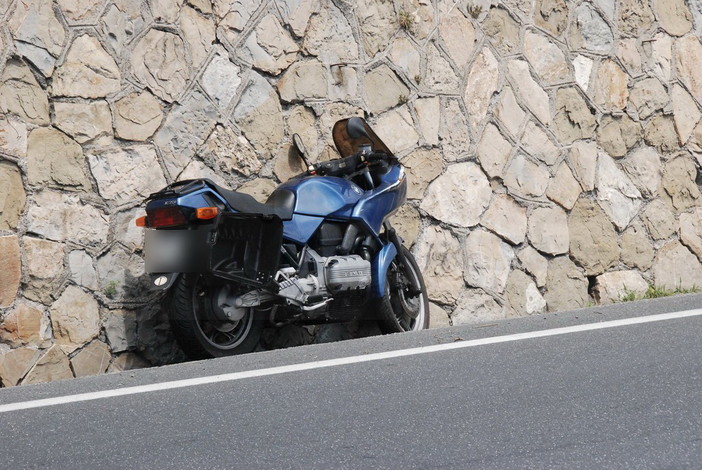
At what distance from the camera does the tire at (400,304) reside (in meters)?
7.25

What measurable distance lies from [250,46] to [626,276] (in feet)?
12.9

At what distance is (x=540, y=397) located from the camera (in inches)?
185

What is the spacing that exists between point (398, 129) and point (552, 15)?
1.92m

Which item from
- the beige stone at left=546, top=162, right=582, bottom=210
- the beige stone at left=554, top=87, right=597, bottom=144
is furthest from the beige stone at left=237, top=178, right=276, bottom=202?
the beige stone at left=554, top=87, right=597, bottom=144

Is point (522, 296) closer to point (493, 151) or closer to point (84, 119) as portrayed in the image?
point (493, 151)

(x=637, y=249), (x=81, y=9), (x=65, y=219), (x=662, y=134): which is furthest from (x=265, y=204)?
(x=662, y=134)

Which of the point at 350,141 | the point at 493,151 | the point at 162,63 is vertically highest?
the point at 162,63

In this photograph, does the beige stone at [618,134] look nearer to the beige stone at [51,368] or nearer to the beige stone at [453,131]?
the beige stone at [453,131]

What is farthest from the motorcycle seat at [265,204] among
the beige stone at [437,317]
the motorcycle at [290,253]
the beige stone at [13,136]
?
the beige stone at [437,317]

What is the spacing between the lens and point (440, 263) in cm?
824

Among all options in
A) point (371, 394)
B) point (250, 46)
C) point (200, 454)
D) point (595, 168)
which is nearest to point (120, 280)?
point (250, 46)

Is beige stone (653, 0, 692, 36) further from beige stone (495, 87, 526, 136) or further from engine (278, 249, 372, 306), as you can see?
engine (278, 249, 372, 306)

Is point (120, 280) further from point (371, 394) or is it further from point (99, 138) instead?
point (371, 394)

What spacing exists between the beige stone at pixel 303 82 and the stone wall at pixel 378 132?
14mm
